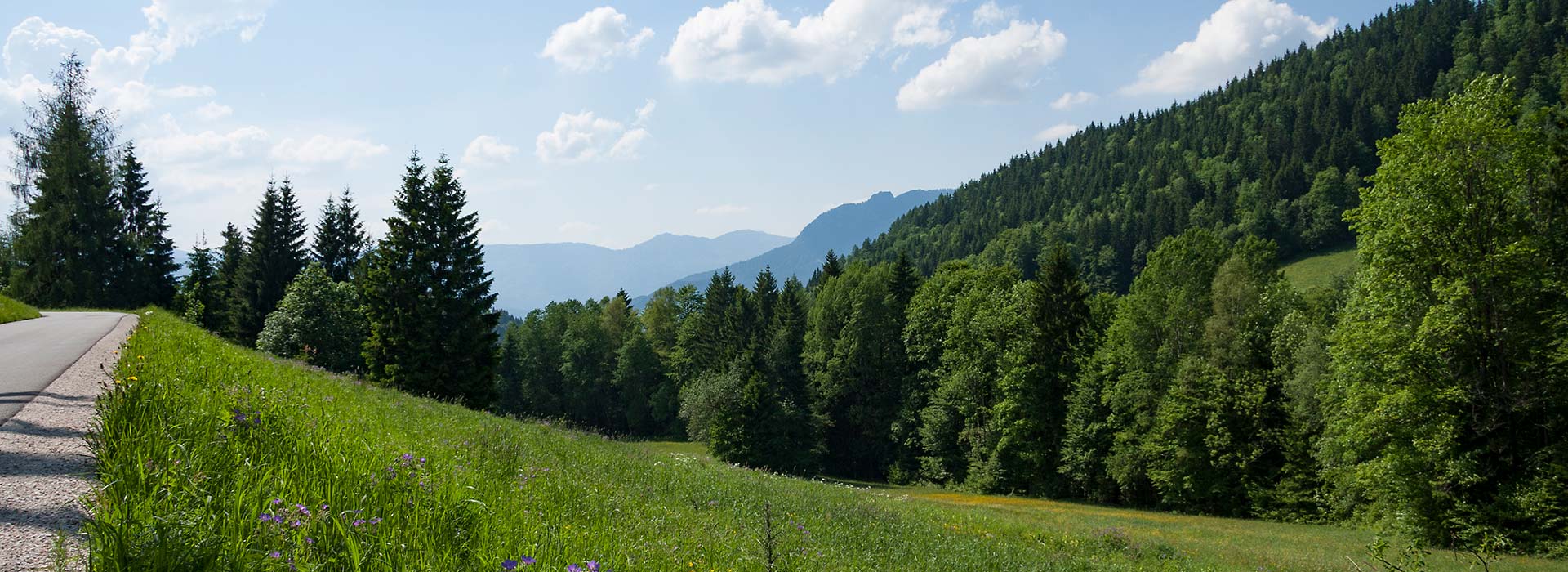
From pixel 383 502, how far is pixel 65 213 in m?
54.8

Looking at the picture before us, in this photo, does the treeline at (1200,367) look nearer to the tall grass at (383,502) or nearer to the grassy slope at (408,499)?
the tall grass at (383,502)

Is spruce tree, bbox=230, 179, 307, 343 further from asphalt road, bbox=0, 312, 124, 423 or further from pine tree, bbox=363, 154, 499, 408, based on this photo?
asphalt road, bbox=0, 312, 124, 423

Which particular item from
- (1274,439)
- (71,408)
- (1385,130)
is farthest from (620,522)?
(1385,130)

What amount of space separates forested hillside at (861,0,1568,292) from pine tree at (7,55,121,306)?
391 feet

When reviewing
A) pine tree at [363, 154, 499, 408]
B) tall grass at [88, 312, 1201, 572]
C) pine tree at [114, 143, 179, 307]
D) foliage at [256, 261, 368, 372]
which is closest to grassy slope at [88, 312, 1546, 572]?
tall grass at [88, 312, 1201, 572]

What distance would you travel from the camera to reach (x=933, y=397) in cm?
6072

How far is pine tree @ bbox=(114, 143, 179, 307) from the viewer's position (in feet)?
155

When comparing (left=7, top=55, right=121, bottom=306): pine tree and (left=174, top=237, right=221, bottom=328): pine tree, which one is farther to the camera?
(left=174, top=237, right=221, bottom=328): pine tree

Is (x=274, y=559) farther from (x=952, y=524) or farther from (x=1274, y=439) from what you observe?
(x=1274, y=439)

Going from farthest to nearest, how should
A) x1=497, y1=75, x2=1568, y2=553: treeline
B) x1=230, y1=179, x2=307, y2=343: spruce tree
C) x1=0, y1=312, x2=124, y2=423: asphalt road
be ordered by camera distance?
1. x1=230, y1=179, x2=307, y2=343: spruce tree
2. x1=497, y1=75, x2=1568, y2=553: treeline
3. x1=0, y1=312, x2=124, y2=423: asphalt road

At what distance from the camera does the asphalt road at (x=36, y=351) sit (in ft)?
28.3

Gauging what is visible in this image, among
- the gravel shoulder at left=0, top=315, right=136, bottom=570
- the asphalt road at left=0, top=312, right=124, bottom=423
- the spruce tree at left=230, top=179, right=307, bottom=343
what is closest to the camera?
the gravel shoulder at left=0, top=315, right=136, bottom=570

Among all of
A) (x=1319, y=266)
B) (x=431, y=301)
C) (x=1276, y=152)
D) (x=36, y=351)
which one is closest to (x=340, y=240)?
(x=431, y=301)

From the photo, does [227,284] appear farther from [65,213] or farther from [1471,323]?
[1471,323]
